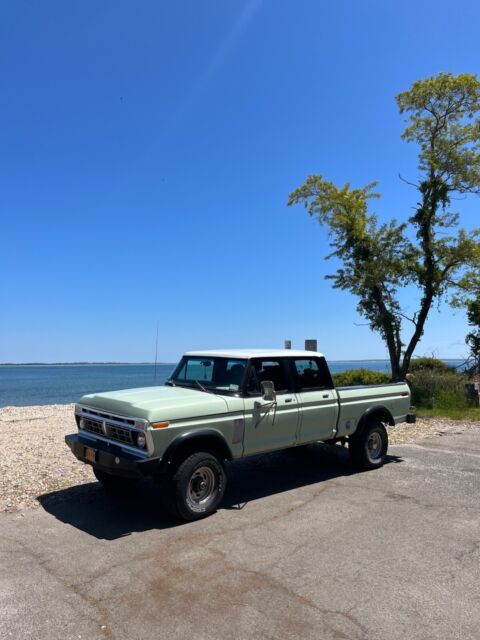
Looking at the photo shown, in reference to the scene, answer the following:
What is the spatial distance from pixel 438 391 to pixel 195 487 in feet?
39.5

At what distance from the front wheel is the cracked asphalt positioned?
0.75 metres

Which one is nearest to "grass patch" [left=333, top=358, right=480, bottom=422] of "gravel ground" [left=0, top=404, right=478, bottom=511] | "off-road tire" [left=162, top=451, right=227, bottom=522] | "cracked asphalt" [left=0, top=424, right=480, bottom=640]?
"gravel ground" [left=0, top=404, right=478, bottom=511]

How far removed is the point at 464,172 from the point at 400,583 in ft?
48.8

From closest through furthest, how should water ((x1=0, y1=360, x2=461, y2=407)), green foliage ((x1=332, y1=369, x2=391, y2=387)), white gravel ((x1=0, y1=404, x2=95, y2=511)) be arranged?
white gravel ((x1=0, y1=404, x2=95, y2=511)) < green foliage ((x1=332, y1=369, x2=391, y2=387)) < water ((x1=0, y1=360, x2=461, y2=407))

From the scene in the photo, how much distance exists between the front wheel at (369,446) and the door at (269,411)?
161 cm

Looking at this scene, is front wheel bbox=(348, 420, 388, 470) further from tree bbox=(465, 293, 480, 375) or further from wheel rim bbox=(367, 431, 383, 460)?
tree bbox=(465, 293, 480, 375)

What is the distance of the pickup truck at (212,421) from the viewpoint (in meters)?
5.27

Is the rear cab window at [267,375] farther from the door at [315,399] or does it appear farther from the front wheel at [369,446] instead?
the front wheel at [369,446]

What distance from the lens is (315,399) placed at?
6969 millimetres

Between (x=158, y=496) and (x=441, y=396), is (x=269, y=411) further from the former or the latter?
(x=441, y=396)

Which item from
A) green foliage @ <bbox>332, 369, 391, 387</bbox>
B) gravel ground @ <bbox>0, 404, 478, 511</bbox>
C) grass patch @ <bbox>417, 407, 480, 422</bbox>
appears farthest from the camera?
green foliage @ <bbox>332, 369, 391, 387</bbox>

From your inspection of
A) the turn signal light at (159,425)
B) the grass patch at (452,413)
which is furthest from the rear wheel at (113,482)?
the grass patch at (452,413)

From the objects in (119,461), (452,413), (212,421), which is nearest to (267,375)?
(212,421)

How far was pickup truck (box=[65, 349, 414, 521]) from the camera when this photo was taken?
5.27m
